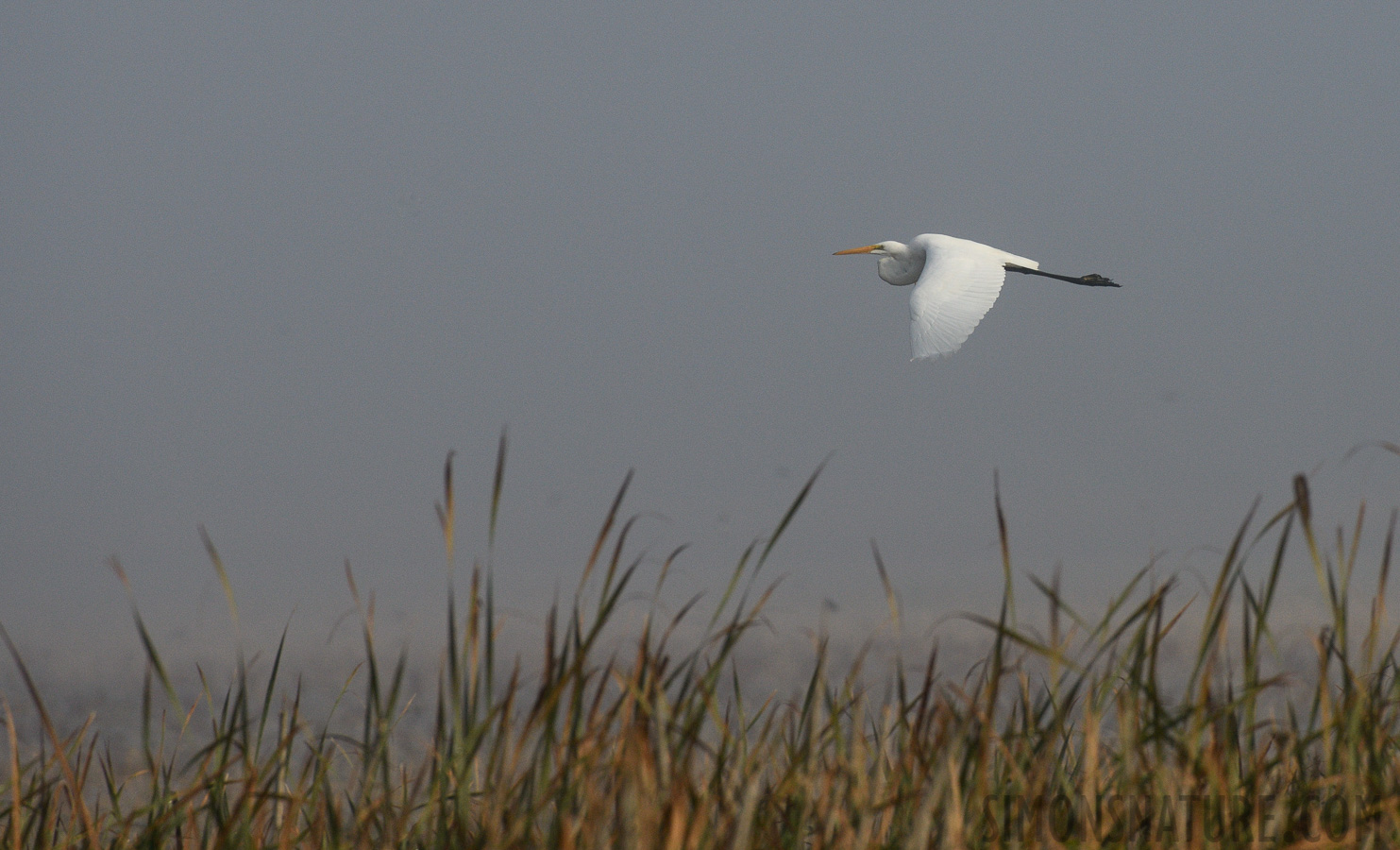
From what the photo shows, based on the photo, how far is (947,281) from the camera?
7.50 m

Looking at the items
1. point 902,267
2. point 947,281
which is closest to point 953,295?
point 947,281

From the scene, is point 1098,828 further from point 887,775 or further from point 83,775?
point 83,775

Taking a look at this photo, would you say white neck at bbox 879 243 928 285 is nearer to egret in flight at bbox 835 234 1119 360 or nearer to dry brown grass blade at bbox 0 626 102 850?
egret in flight at bbox 835 234 1119 360

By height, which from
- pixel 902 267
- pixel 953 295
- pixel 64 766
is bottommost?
pixel 64 766

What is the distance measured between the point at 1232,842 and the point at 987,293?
17.0 feet

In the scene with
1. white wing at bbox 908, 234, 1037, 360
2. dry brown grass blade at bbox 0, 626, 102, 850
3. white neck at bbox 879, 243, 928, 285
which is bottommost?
dry brown grass blade at bbox 0, 626, 102, 850

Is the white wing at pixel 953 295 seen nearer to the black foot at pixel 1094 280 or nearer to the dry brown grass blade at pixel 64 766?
the black foot at pixel 1094 280

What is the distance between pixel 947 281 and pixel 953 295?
26 centimetres

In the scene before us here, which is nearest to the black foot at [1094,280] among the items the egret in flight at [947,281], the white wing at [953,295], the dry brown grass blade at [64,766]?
the egret in flight at [947,281]

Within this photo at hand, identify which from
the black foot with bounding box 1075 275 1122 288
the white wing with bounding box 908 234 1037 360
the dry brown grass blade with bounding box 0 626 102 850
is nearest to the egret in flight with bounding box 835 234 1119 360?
the white wing with bounding box 908 234 1037 360

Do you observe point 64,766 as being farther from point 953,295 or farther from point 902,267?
point 902,267

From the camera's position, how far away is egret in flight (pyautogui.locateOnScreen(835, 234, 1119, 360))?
675 cm

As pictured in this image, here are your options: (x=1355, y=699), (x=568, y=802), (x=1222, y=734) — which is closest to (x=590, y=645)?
(x=568, y=802)

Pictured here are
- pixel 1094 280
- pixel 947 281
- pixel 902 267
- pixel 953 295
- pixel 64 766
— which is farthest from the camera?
pixel 1094 280
